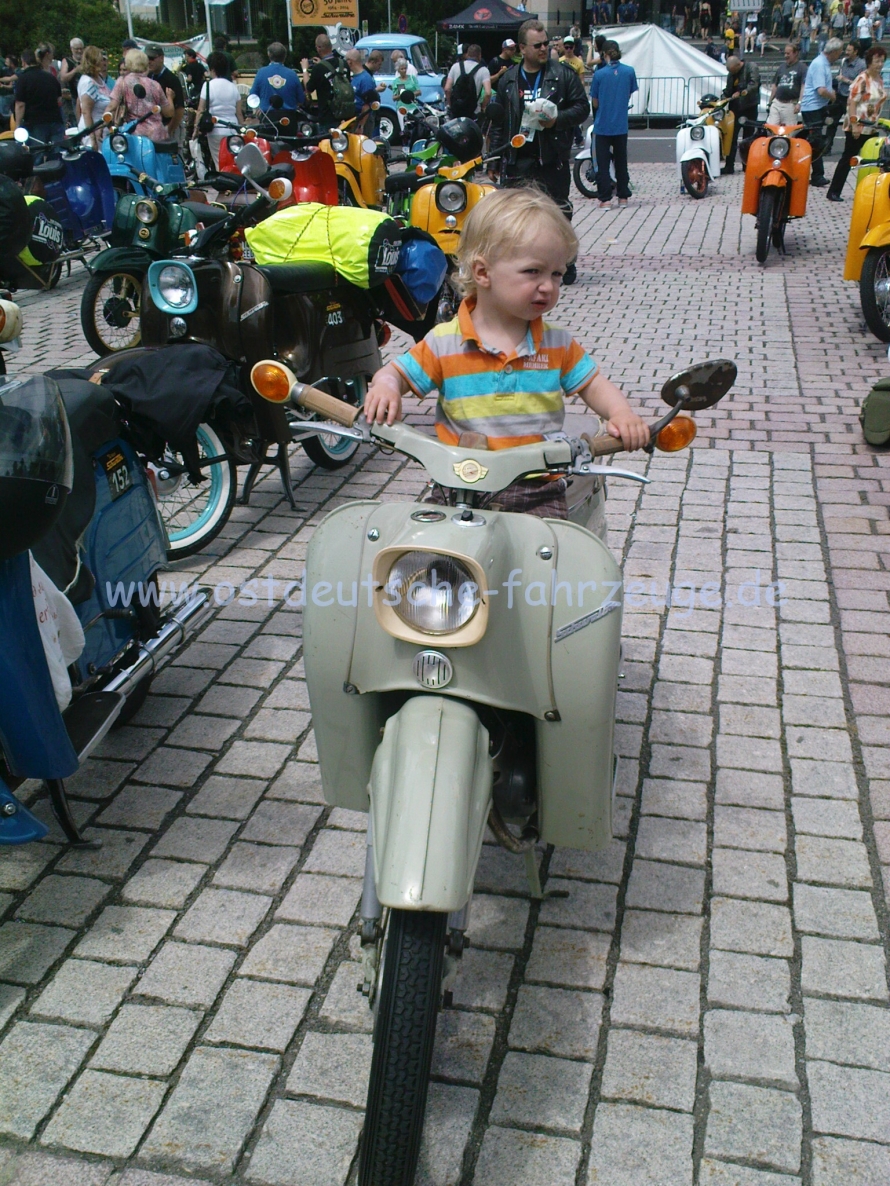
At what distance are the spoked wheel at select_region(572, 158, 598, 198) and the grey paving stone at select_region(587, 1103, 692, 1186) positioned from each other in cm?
1398

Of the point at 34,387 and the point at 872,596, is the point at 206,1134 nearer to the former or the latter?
the point at 34,387

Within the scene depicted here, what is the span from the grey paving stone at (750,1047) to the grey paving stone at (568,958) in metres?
0.28

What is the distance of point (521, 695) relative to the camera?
2.22 metres

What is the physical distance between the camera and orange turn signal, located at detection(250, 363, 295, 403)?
231 centimetres

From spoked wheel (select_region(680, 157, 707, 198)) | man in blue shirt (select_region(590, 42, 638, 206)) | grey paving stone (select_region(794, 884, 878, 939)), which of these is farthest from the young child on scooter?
spoked wheel (select_region(680, 157, 707, 198))

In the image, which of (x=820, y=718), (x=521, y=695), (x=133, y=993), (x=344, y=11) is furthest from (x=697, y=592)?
(x=344, y=11)

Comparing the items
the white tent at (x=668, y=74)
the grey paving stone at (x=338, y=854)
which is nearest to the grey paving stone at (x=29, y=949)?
the grey paving stone at (x=338, y=854)

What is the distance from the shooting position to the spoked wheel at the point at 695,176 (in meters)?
14.6

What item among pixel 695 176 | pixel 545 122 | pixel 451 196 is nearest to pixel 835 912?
pixel 451 196

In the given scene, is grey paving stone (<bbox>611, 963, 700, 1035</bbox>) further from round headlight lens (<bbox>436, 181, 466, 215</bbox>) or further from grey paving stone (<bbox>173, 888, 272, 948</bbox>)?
round headlight lens (<bbox>436, 181, 466, 215</bbox>)

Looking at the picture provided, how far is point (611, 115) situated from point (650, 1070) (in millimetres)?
12848

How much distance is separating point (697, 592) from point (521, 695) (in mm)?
2451

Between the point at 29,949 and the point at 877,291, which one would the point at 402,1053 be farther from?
the point at 877,291

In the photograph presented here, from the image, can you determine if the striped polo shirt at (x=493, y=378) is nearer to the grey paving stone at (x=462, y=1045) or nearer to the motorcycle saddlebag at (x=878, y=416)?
the grey paving stone at (x=462, y=1045)
